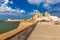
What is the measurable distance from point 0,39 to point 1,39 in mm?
22

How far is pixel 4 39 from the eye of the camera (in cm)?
343

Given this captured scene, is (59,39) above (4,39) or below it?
below

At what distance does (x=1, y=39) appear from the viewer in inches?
132

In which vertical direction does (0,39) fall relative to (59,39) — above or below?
above

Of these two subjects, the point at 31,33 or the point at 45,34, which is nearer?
the point at 45,34

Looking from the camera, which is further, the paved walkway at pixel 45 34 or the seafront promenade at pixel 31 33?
the paved walkway at pixel 45 34

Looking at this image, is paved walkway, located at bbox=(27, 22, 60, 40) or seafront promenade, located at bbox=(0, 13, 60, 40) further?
paved walkway, located at bbox=(27, 22, 60, 40)

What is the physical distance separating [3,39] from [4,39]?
4 cm

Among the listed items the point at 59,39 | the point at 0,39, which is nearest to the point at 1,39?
the point at 0,39

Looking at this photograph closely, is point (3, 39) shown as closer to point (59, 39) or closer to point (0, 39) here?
point (0, 39)

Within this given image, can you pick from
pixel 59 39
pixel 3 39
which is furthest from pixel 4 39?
pixel 59 39

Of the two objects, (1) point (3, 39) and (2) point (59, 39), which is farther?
(2) point (59, 39)

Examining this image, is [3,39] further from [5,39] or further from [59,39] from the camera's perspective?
[59,39]

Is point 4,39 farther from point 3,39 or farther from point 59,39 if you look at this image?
point 59,39
